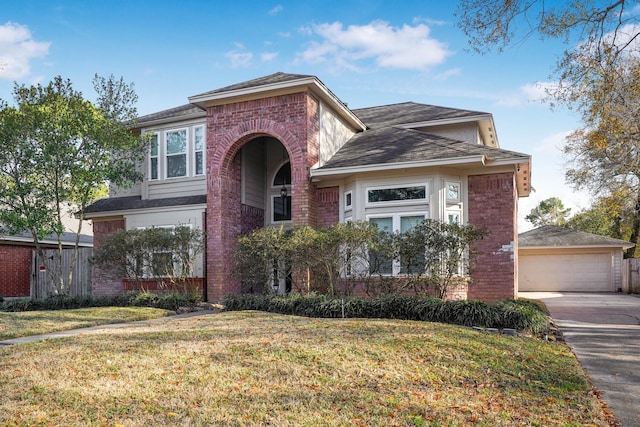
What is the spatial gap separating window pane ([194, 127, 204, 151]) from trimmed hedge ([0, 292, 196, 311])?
473cm

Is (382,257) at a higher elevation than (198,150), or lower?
lower

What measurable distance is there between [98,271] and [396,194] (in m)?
10.00

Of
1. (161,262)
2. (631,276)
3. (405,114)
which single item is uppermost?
(405,114)

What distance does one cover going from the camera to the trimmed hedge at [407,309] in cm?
876

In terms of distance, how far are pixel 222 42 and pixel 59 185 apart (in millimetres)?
6212

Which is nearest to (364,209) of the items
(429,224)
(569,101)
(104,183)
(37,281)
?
(429,224)

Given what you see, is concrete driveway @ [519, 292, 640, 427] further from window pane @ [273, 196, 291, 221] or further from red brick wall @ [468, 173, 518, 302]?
window pane @ [273, 196, 291, 221]

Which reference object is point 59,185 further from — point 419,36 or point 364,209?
point 419,36

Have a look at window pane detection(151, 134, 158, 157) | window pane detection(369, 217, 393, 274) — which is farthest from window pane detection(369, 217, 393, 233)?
window pane detection(151, 134, 158, 157)

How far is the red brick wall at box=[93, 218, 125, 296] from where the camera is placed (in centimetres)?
1646

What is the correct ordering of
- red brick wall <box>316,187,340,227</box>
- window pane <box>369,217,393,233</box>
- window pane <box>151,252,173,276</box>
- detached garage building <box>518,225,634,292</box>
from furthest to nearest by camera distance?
detached garage building <box>518,225,634,292</box>
red brick wall <box>316,187,340,227</box>
window pane <box>151,252,173,276</box>
window pane <box>369,217,393,233</box>

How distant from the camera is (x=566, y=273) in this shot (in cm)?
2431

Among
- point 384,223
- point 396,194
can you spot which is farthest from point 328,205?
point 396,194

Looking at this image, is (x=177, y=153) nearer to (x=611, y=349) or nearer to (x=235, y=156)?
(x=235, y=156)
